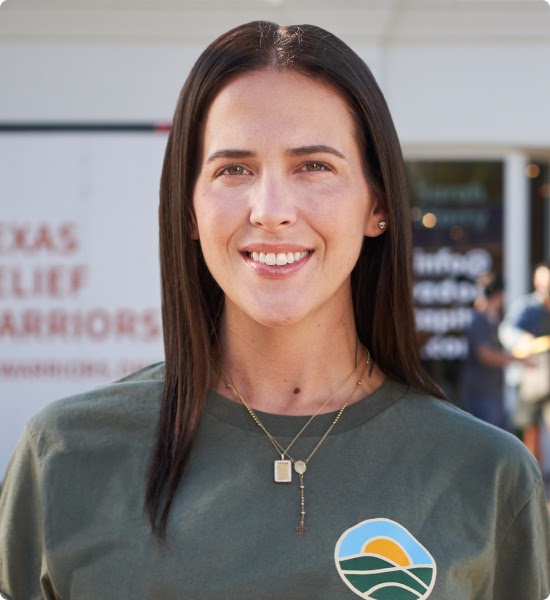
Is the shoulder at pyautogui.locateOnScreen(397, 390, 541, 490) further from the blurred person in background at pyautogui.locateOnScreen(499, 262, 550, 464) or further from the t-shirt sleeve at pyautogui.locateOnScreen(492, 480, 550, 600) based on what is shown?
the blurred person in background at pyautogui.locateOnScreen(499, 262, 550, 464)

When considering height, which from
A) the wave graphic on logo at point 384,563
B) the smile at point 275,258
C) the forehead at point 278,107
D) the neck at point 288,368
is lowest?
the wave graphic on logo at point 384,563

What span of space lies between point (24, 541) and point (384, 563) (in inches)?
26.7

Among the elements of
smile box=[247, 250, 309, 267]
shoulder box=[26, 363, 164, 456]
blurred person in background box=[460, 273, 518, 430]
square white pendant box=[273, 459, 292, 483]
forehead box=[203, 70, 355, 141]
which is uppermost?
forehead box=[203, 70, 355, 141]

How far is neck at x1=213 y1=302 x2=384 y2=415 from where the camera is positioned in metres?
1.98

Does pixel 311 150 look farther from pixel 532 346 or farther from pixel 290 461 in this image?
pixel 532 346

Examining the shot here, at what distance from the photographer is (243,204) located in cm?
181

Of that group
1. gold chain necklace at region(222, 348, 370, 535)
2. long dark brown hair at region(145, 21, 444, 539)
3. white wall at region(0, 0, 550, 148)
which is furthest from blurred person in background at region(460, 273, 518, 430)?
gold chain necklace at region(222, 348, 370, 535)

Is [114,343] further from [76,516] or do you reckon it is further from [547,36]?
[76,516]

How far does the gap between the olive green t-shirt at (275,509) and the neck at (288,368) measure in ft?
0.17

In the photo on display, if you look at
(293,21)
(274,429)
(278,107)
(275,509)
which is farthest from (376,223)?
(293,21)

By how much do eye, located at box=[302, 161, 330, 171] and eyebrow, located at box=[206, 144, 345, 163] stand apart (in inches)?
0.9

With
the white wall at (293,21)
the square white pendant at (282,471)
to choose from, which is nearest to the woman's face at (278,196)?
the square white pendant at (282,471)

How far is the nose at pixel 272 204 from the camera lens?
69.6 inches

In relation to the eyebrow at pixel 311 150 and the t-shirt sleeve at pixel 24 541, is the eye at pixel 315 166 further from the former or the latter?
the t-shirt sleeve at pixel 24 541
